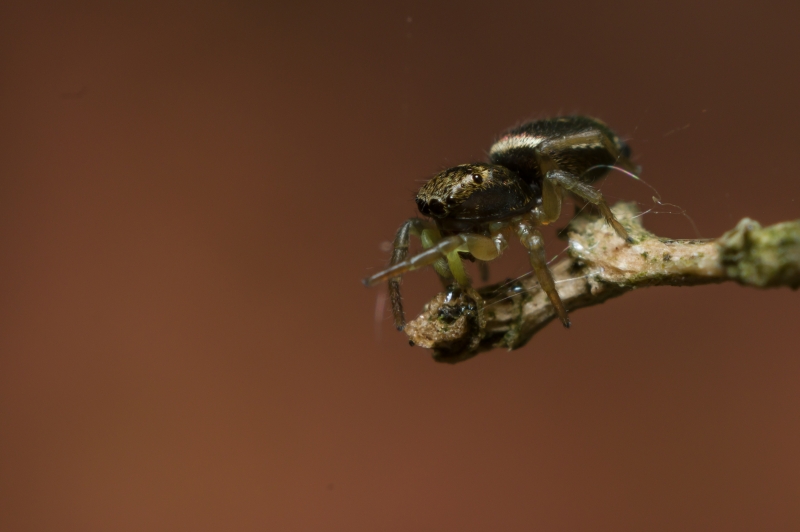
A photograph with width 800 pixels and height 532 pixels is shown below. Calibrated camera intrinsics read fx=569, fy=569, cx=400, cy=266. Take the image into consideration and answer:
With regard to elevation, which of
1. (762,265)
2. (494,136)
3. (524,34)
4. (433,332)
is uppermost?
Answer: (524,34)

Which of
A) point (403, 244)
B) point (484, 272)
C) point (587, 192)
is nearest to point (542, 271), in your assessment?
point (587, 192)

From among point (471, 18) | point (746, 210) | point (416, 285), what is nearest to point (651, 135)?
point (746, 210)

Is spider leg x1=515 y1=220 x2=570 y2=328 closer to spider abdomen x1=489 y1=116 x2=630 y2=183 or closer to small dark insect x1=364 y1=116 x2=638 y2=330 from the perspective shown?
small dark insect x1=364 y1=116 x2=638 y2=330

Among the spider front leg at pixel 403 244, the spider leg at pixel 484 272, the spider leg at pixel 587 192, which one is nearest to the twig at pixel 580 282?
the spider leg at pixel 587 192

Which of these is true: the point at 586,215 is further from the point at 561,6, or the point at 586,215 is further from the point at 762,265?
the point at 561,6

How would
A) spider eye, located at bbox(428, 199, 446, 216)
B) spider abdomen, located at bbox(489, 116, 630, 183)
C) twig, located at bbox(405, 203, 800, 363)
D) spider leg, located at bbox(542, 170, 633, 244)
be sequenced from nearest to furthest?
twig, located at bbox(405, 203, 800, 363), spider leg, located at bbox(542, 170, 633, 244), spider eye, located at bbox(428, 199, 446, 216), spider abdomen, located at bbox(489, 116, 630, 183)

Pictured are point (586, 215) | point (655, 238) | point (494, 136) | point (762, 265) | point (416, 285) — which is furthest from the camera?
point (416, 285)

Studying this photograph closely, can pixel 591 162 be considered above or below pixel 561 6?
below

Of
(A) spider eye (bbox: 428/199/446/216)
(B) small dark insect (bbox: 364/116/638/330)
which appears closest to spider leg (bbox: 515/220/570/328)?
(B) small dark insect (bbox: 364/116/638/330)
